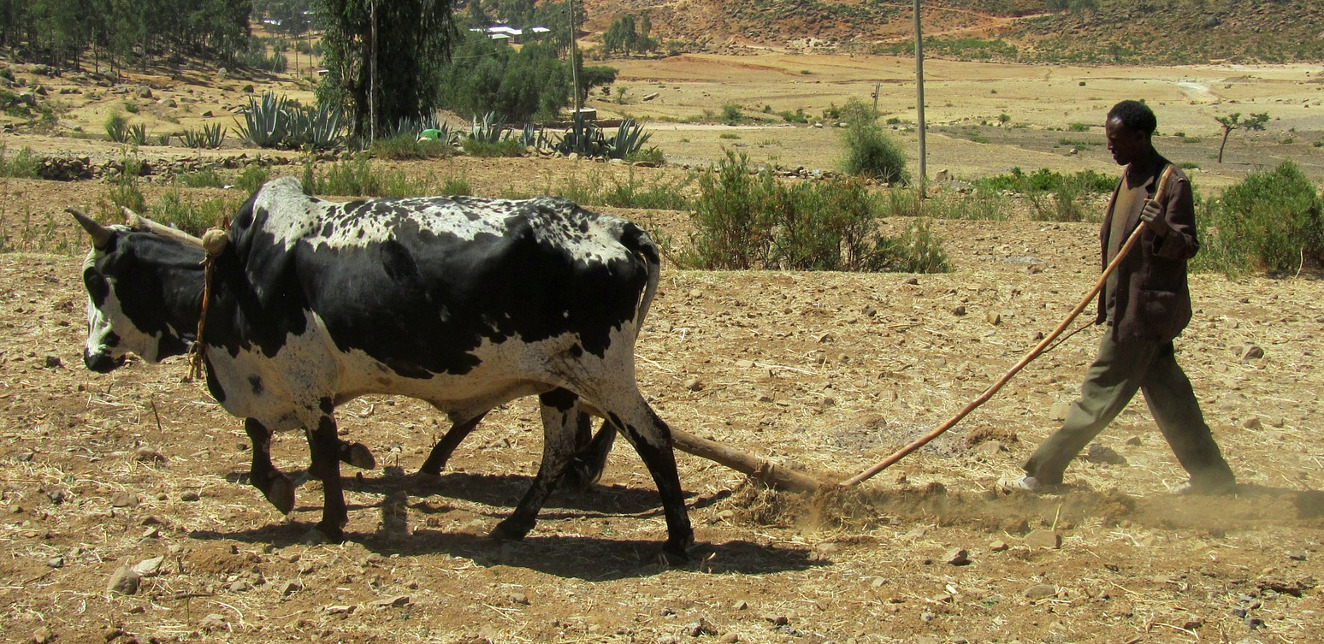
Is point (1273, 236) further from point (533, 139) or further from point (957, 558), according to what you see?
point (533, 139)

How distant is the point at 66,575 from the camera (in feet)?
14.7

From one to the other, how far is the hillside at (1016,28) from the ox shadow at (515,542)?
77.2m

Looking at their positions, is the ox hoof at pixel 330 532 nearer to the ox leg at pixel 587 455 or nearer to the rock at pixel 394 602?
the rock at pixel 394 602

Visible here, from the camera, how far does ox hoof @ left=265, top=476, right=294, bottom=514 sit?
16.3 ft

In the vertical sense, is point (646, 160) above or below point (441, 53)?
below

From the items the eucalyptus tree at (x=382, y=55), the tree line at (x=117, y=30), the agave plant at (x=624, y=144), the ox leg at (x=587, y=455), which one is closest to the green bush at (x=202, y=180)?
the agave plant at (x=624, y=144)

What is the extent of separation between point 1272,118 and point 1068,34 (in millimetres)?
45771

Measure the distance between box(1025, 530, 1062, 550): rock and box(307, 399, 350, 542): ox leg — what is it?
2.88 meters

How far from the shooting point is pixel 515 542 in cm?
497

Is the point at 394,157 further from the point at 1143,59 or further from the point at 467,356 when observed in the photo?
the point at 1143,59

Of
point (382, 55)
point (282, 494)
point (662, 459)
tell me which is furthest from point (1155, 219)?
point (382, 55)

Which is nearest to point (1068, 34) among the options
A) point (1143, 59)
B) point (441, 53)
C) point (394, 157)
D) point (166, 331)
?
point (1143, 59)

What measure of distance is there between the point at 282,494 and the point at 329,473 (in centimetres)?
23

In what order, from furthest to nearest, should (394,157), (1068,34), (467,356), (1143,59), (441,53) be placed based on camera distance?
(1068,34)
(1143,59)
(441,53)
(394,157)
(467,356)
